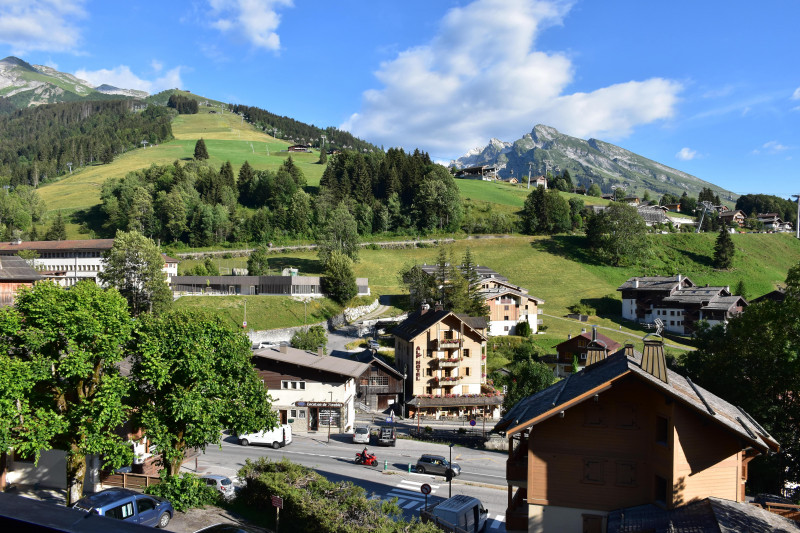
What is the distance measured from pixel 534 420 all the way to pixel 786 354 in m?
21.2

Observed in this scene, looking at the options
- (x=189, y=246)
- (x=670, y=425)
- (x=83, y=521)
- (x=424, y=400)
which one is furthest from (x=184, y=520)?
(x=189, y=246)

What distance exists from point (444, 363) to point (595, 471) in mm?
40050

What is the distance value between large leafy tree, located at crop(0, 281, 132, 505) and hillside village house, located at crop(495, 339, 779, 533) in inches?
694

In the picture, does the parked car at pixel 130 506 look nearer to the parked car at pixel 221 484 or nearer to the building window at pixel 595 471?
the parked car at pixel 221 484

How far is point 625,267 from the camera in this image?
118125 mm

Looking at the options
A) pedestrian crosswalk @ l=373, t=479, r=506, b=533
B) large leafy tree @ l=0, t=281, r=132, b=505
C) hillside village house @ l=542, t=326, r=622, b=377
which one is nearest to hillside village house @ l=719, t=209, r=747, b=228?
hillside village house @ l=542, t=326, r=622, b=377

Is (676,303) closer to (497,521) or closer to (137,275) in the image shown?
(497,521)

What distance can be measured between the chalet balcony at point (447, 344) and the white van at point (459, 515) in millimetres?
34885

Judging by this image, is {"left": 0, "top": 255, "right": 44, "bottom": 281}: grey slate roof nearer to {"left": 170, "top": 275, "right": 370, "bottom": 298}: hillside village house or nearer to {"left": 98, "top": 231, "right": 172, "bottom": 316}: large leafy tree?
{"left": 98, "top": 231, "right": 172, "bottom": 316}: large leafy tree

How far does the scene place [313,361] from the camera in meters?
49.0

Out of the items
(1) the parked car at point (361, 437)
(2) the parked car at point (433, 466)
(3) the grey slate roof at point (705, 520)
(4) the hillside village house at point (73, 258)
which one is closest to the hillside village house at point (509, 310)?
(1) the parked car at point (361, 437)

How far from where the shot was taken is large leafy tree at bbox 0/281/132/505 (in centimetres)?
2088

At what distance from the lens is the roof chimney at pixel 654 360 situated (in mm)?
20000

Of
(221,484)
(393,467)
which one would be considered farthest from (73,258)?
(221,484)
